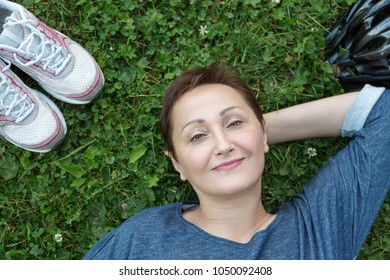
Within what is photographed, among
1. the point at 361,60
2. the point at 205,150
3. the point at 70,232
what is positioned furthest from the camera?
the point at 70,232

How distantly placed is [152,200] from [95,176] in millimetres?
462

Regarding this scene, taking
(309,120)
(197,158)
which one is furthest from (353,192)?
(197,158)

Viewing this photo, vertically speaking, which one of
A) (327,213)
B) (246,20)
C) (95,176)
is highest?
(246,20)

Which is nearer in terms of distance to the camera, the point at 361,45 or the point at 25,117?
the point at 361,45

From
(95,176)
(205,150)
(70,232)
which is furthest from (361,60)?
(70,232)

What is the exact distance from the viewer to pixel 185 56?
3.67 meters

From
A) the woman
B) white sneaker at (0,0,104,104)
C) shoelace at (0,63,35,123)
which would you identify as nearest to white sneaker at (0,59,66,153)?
shoelace at (0,63,35,123)

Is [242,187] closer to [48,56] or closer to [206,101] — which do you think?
[206,101]

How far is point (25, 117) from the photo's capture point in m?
3.50

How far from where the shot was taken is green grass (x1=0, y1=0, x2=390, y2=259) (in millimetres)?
3598

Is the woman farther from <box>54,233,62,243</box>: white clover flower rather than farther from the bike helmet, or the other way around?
<box>54,233,62,243</box>: white clover flower

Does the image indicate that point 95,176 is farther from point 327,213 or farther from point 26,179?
point 327,213

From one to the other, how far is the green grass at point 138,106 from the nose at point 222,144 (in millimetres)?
849

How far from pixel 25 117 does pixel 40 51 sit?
0.47m
